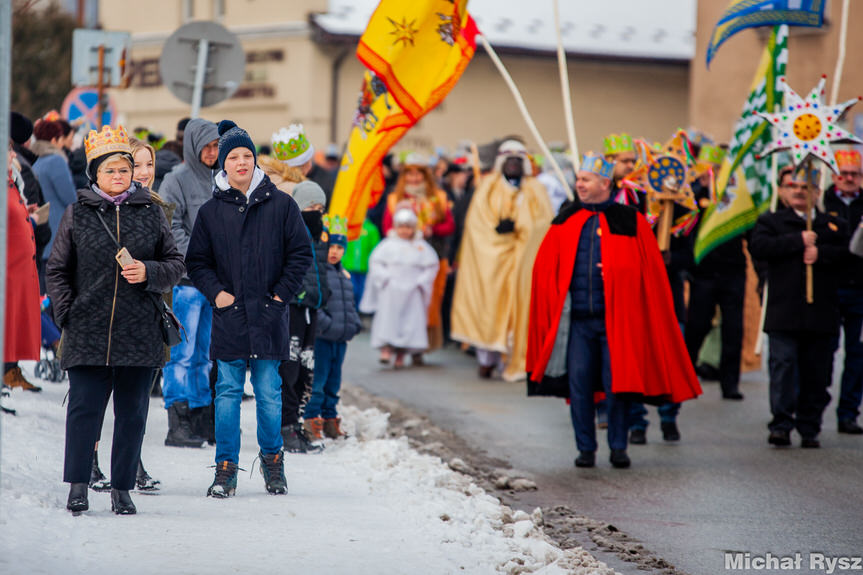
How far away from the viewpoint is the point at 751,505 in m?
8.21

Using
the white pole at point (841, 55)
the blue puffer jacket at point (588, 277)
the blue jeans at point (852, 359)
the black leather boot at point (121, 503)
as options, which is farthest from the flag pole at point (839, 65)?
the black leather boot at point (121, 503)

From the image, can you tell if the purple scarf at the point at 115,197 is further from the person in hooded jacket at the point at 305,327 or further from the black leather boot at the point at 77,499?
the person in hooded jacket at the point at 305,327

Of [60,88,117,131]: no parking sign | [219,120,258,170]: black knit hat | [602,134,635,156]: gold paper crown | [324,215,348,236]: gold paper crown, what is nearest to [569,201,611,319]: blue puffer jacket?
[324,215,348,236]: gold paper crown

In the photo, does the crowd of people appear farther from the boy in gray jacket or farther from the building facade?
the building facade

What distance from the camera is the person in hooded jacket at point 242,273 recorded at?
735cm

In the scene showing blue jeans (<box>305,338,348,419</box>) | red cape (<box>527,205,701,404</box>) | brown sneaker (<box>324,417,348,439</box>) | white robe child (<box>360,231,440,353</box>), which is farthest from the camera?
white robe child (<box>360,231,440,353</box>)

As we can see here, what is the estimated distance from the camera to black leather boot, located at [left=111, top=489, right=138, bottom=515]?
6.71 m

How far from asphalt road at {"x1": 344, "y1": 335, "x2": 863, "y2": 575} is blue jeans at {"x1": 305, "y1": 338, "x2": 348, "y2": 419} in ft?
3.82

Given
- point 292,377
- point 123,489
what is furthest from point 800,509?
point 123,489

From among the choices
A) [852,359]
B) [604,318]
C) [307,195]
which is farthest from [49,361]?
[852,359]

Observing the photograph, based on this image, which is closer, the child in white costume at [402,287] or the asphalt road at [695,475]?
the asphalt road at [695,475]

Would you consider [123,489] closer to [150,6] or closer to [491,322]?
[491,322]

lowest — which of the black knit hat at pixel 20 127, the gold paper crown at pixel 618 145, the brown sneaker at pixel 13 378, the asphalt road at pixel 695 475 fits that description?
the asphalt road at pixel 695 475

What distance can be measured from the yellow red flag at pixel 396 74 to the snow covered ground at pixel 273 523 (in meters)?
2.86
